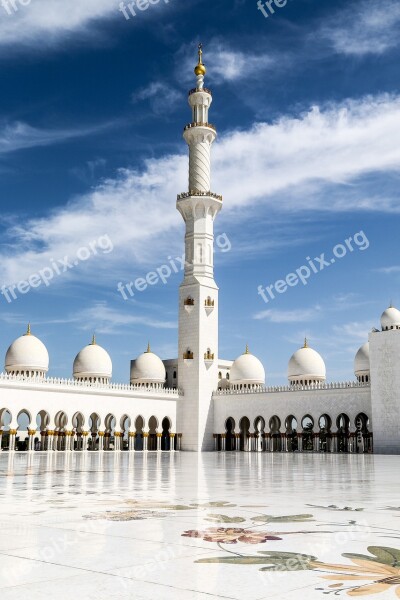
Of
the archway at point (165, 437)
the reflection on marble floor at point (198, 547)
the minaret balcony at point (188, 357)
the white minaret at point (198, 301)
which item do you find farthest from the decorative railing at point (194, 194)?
the reflection on marble floor at point (198, 547)

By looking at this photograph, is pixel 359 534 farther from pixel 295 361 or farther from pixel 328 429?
pixel 295 361

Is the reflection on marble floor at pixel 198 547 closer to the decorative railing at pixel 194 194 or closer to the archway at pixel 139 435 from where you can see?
the decorative railing at pixel 194 194

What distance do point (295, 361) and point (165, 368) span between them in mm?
9448

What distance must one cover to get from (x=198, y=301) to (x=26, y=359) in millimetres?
10046

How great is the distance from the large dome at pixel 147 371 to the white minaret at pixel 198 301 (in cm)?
313

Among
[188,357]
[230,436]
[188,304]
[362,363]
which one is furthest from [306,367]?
[188,304]

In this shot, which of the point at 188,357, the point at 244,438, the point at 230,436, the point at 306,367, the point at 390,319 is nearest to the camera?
the point at 390,319

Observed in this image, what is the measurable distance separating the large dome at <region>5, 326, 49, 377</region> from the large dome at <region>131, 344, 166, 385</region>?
710 centimetres

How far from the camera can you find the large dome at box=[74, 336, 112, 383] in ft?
126

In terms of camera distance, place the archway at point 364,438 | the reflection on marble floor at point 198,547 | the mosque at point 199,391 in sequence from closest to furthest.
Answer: the reflection on marble floor at point 198,547
the mosque at point 199,391
the archway at point 364,438

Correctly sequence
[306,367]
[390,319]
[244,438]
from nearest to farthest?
[390,319]
[306,367]
[244,438]

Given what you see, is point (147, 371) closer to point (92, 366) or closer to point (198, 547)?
point (92, 366)

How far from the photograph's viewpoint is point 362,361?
3875cm

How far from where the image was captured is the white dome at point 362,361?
3856 centimetres
